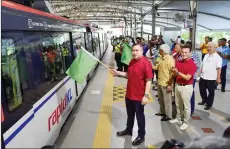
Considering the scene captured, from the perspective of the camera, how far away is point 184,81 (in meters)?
3.79

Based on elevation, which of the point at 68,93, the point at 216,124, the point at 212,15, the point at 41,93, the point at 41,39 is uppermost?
the point at 212,15

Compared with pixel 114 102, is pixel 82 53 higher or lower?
higher

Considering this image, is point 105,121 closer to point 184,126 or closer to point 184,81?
point 184,126

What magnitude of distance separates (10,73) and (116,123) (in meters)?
2.15

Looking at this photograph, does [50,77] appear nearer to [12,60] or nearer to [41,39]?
[41,39]

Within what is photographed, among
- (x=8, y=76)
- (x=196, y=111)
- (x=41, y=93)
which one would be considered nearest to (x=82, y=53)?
(x=41, y=93)

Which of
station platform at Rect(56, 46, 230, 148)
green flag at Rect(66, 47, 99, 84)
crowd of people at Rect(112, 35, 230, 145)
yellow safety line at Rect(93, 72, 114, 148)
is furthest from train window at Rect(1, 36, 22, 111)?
crowd of people at Rect(112, 35, 230, 145)

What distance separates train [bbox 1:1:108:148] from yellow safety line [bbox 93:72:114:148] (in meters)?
0.62

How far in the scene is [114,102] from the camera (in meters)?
5.62

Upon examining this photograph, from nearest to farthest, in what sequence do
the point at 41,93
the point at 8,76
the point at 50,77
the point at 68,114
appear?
the point at 8,76 → the point at 41,93 → the point at 50,77 → the point at 68,114

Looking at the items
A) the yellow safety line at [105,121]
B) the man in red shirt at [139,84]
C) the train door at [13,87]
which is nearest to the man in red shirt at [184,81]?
the man in red shirt at [139,84]

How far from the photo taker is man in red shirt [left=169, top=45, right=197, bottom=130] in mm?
3676

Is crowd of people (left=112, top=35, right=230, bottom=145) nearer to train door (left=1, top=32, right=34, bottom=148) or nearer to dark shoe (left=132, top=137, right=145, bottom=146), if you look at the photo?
dark shoe (left=132, top=137, right=145, bottom=146)

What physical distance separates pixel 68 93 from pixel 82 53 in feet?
4.91
